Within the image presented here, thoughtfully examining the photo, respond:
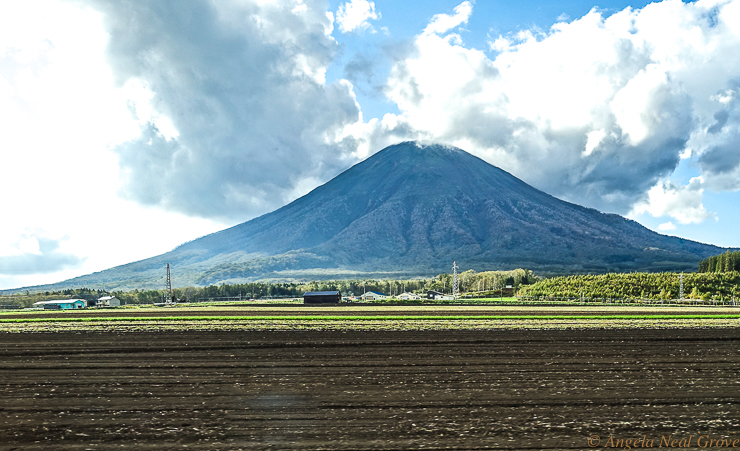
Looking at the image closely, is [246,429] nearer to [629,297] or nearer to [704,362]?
[704,362]

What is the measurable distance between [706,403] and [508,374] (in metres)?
Result: 5.59

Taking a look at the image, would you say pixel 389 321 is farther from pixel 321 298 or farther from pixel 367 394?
pixel 321 298

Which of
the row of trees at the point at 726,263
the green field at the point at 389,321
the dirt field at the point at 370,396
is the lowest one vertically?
the green field at the point at 389,321

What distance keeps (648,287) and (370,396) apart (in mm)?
100422

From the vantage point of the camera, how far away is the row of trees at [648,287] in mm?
93669

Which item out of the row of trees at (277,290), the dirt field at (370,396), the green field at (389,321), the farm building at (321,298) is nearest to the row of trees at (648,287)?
the row of trees at (277,290)

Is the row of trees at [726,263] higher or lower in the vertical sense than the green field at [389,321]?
higher

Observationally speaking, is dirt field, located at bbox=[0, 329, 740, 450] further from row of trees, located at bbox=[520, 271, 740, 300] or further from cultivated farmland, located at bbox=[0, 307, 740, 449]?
row of trees, located at bbox=[520, 271, 740, 300]

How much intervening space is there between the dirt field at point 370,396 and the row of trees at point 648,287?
79120 mm

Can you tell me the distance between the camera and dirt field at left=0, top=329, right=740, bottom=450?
11148mm

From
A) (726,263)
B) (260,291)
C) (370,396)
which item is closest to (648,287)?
(726,263)

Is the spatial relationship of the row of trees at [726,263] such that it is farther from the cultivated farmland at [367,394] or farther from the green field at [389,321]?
the cultivated farmland at [367,394]

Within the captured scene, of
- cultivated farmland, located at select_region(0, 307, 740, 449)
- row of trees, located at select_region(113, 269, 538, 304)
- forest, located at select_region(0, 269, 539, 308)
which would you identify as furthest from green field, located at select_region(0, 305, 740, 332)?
row of trees, located at select_region(113, 269, 538, 304)

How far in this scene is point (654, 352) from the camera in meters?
23.3
